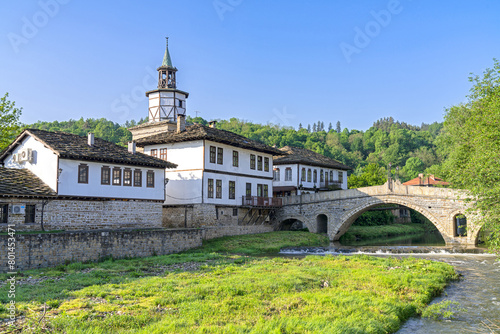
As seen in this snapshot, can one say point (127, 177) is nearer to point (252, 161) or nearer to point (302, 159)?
point (252, 161)

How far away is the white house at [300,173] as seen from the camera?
41.2 metres

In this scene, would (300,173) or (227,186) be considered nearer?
(227,186)

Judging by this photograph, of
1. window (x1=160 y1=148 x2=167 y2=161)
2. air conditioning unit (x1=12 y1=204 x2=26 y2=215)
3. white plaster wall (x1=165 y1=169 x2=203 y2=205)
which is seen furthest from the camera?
window (x1=160 y1=148 x2=167 y2=161)

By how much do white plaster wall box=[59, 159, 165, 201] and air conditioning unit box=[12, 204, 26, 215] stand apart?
6.69 feet

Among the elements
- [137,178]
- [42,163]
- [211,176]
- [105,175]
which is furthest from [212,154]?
[42,163]

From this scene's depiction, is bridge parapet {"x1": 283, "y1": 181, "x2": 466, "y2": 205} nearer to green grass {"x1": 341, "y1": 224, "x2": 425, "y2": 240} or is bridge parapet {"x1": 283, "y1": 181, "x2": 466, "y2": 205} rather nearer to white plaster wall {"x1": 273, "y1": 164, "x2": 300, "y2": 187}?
white plaster wall {"x1": 273, "y1": 164, "x2": 300, "y2": 187}

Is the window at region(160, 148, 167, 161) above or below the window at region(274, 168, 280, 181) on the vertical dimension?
above

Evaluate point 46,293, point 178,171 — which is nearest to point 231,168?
point 178,171

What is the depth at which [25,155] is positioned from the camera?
75.9 ft

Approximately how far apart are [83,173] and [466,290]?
17926 millimetres

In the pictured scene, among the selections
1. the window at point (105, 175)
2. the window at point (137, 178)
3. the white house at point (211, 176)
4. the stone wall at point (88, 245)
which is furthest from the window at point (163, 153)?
the stone wall at point (88, 245)

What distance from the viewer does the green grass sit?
4018 centimetres

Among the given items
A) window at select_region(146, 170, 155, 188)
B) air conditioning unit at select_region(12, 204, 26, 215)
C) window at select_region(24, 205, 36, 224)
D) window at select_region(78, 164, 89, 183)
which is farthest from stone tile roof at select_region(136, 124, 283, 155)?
air conditioning unit at select_region(12, 204, 26, 215)

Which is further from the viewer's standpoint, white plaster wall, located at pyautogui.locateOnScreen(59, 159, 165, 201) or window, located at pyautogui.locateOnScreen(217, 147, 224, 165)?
window, located at pyautogui.locateOnScreen(217, 147, 224, 165)
